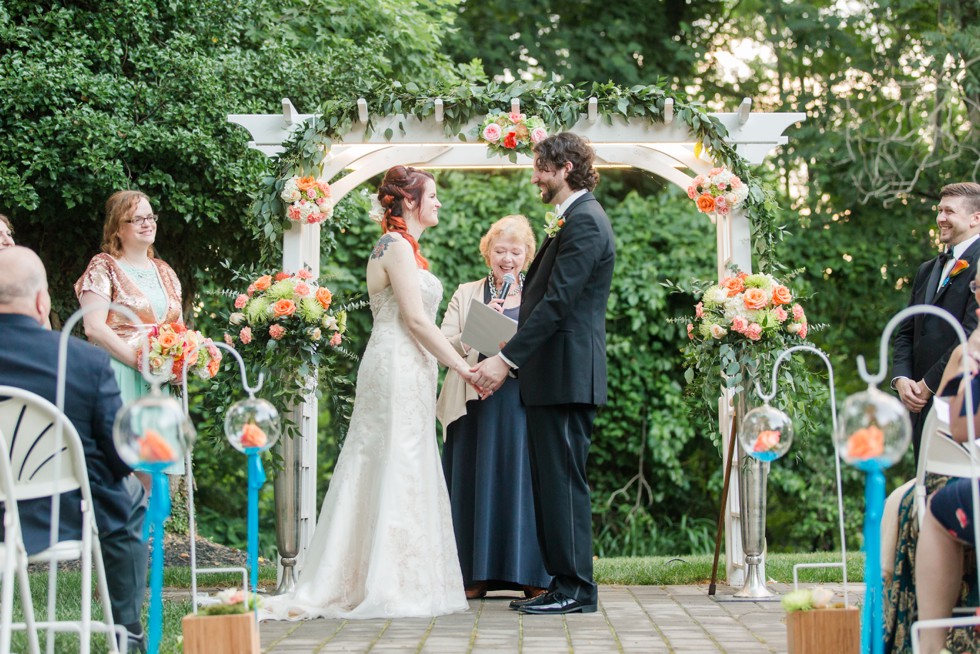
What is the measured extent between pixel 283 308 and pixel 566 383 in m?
1.51

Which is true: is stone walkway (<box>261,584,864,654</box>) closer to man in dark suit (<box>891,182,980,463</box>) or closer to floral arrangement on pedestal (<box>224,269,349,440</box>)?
man in dark suit (<box>891,182,980,463</box>)

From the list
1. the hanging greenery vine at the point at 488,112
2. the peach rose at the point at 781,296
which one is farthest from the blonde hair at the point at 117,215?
the peach rose at the point at 781,296

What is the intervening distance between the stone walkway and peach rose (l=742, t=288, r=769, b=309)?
51.9 inches

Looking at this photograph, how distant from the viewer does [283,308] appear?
17.1 feet

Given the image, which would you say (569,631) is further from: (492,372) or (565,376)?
(492,372)

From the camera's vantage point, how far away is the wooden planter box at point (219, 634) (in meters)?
2.99

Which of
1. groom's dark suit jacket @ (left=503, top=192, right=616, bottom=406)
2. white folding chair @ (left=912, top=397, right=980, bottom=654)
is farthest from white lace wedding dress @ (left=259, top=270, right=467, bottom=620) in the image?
white folding chair @ (left=912, top=397, right=980, bottom=654)

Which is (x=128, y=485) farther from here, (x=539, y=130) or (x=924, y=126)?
(x=924, y=126)

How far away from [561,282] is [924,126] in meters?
6.20

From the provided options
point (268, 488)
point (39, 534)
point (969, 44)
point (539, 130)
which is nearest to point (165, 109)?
point (539, 130)

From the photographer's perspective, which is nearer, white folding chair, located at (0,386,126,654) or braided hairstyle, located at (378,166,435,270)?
white folding chair, located at (0,386,126,654)

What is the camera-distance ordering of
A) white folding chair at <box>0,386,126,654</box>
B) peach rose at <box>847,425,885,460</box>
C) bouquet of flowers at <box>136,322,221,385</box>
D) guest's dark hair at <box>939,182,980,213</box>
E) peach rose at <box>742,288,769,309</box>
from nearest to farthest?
peach rose at <box>847,425,885,460</box> < white folding chair at <box>0,386,126,654</box> < bouquet of flowers at <box>136,322,221,385</box> < guest's dark hair at <box>939,182,980,213</box> < peach rose at <box>742,288,769,309</box>

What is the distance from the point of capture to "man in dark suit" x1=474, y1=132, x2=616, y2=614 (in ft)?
14.6

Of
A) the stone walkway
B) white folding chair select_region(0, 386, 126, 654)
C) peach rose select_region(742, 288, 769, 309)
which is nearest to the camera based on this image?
white folding chair select_region(0, 386, 126, 654)
